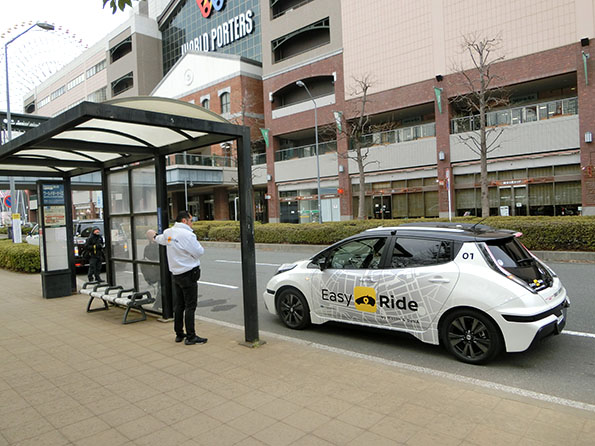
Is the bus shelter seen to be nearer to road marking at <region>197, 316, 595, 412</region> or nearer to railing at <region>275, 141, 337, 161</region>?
road marking at <region>197, 316, 595, 412</region>

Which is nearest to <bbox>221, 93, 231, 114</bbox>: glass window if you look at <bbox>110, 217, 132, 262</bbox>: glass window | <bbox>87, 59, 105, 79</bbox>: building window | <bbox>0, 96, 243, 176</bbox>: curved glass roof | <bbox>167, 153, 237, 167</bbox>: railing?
<bbox>167, 153, 237, 167</bbox>: railing

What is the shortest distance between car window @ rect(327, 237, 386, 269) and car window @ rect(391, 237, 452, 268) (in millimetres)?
232

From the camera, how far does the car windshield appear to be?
4.72 m

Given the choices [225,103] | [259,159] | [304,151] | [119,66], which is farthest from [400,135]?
[119,66]

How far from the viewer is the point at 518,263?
4.88 metres

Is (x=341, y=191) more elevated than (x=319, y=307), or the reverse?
(x=341, y=191)

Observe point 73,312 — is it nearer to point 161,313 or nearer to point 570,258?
point 161,313

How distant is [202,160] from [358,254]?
1313 inches

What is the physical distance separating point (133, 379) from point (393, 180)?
84.8 feet

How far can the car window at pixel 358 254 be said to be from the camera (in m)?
5.55

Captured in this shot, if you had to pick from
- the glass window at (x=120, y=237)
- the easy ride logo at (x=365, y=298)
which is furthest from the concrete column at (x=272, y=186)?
the easy ride logo at (x=365, y=298)

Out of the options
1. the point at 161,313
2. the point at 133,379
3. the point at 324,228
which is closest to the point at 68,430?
the point at 133,379

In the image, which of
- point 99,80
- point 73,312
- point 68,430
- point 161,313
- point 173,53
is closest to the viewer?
point 68,430

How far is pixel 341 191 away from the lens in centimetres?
3002
